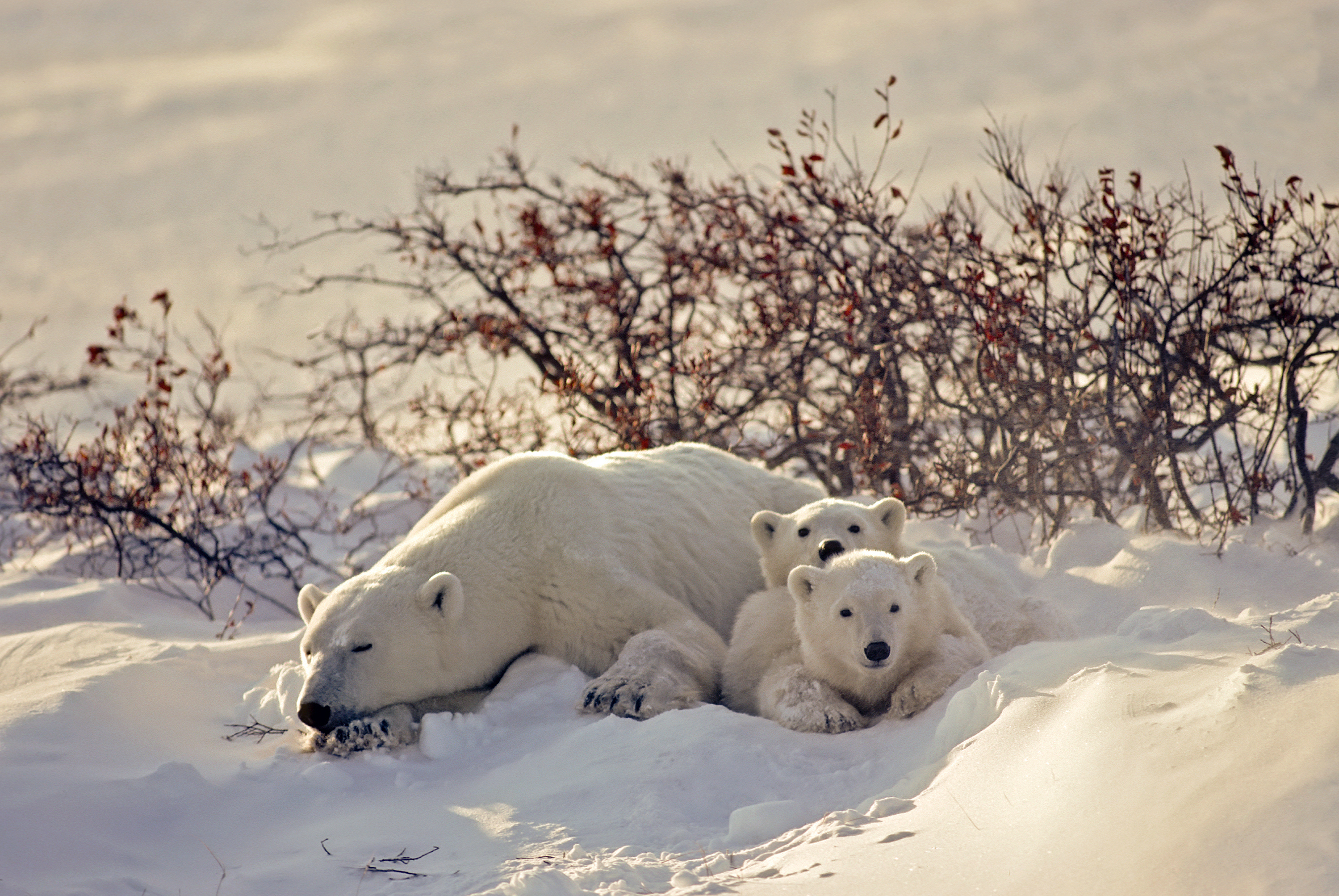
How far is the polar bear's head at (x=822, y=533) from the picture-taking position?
5.00 metres

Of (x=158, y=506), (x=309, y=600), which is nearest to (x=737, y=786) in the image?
(x=309, y=600)

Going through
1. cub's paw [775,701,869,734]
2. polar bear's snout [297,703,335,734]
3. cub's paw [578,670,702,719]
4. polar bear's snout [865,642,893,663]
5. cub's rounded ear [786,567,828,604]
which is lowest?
cub's paw [775,701,869,734]

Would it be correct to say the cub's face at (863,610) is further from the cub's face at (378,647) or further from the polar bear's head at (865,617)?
the cub's face at (378,647)

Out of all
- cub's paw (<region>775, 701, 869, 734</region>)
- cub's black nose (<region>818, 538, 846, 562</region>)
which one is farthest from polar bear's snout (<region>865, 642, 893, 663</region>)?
cub's black nose (<region>818, 538, 846, 562</region>)

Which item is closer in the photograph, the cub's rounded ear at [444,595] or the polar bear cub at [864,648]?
the polar bear cub at [864,648]

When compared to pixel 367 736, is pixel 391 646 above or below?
above

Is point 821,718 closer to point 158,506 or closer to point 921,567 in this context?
point 921,567

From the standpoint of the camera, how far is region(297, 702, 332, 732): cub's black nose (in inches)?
167

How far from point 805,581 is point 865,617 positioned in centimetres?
36

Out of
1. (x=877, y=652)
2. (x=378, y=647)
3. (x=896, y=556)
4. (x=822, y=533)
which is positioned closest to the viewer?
(x=877, y=652)

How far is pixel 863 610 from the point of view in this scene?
4023 millimetres

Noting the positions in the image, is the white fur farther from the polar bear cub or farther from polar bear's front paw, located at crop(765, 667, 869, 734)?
polar bear's front paw, located at crop(765, 667, 869, 734)

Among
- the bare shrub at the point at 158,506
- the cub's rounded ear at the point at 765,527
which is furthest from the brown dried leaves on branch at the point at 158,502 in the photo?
the cub's rounded ear at the point at 765,527

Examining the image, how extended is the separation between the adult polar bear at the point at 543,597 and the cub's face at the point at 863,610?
1.95ft
